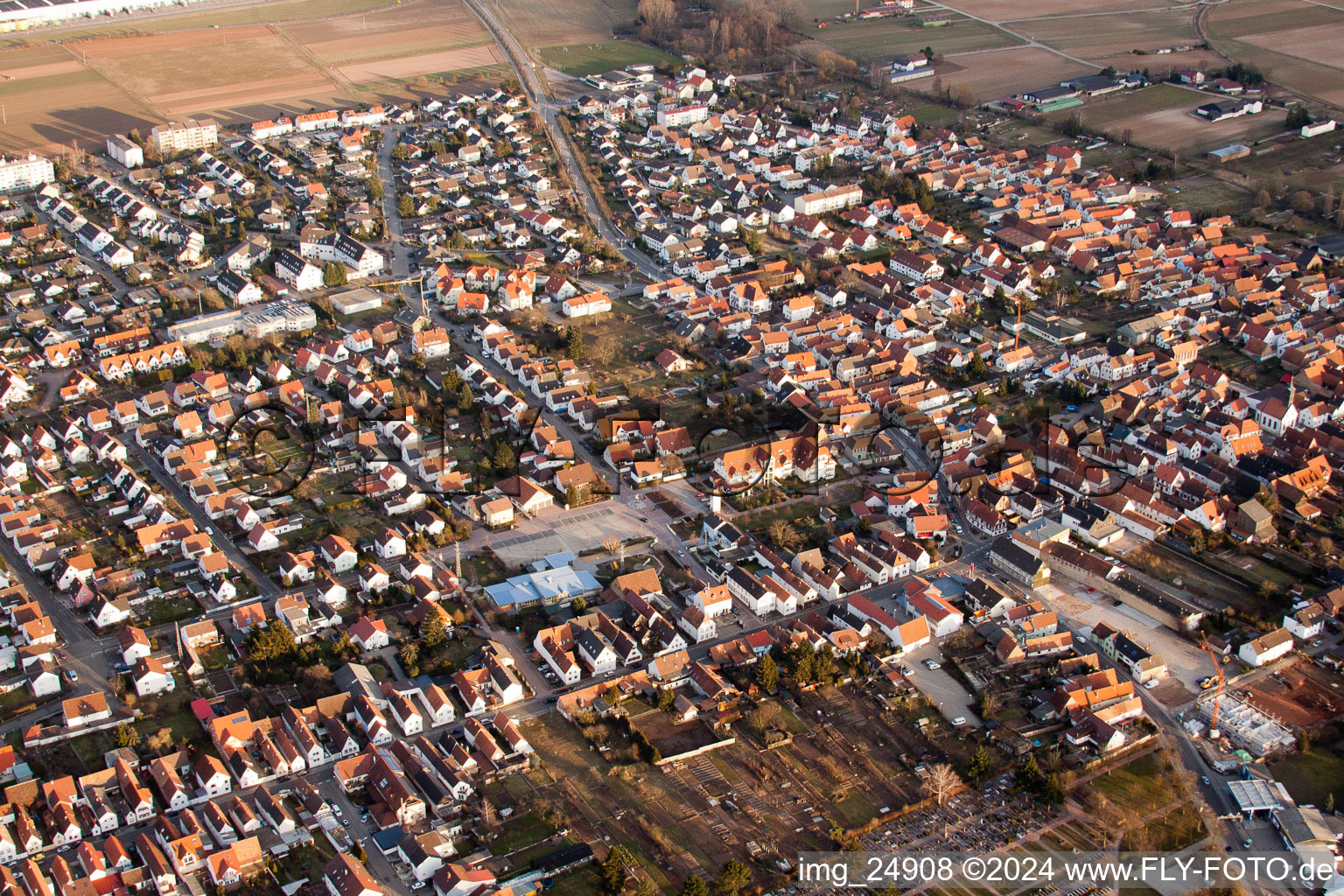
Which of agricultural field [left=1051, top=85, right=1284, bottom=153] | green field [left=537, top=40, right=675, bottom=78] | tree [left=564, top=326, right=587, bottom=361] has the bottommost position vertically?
tree [left=564, top=326, right=587, bottom=361]

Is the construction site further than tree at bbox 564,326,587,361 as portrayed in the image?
No

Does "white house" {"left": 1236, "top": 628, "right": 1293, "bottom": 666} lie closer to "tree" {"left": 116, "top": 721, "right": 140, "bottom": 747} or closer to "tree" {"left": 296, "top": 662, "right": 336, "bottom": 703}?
"tree" {"left": 296, "top": 662, "right": 336, "bottom": 703}

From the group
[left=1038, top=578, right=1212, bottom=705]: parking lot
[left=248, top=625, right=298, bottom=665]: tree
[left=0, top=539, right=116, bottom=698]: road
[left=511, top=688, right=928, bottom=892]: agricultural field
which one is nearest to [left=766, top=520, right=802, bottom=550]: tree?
[left=511, top=688, right=928, bottom=892]: agricultural field

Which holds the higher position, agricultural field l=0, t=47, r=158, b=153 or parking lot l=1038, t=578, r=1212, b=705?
agricultural field l=0, t=47, r=158, b=153

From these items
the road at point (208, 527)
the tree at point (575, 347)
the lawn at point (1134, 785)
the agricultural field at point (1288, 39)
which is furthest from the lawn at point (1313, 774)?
the agricultural field at point (1288, 39)

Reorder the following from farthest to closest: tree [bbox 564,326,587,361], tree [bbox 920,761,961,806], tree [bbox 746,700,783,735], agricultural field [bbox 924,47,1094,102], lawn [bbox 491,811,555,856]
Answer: agricultural field [bbox 924,47,1094,102]
tree [bbox 564,326,587,361]
tree [bbox 746,700,783,735]
tree [bbox 920,761,961,806]
lawn [bbox 491,811,555,856]

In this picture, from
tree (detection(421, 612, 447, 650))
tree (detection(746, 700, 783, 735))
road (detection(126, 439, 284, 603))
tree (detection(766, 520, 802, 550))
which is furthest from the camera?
tree (detection(766, 520, 802, 550))

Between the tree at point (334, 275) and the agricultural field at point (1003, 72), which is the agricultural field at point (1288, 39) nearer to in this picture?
the agricultural field at point (1003, 72)
